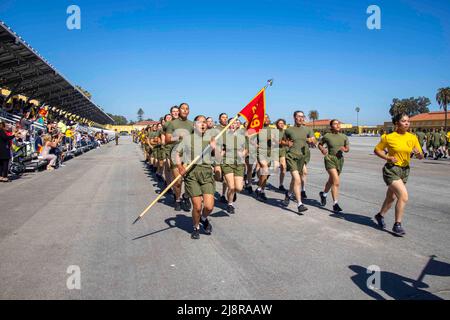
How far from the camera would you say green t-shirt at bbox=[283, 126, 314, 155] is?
7266mm

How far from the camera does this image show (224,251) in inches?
179

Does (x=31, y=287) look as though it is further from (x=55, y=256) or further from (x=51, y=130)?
(x=51, y=130)

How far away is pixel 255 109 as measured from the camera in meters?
6.56

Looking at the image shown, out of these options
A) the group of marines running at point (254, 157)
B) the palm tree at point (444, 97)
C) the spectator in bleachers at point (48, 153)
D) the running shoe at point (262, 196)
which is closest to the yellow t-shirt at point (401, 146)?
the group of marines running at point (254, 157)

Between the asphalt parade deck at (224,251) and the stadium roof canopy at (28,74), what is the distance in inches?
389

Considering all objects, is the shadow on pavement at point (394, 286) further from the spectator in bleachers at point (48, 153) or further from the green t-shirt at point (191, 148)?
the spectator in bleachers at point (48, 153)

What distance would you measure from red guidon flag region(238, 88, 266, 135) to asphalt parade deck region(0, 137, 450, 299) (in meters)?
1.80

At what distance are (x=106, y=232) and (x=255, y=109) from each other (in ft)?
11.5

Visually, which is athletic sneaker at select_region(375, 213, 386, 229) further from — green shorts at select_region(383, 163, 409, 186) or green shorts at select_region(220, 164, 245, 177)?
green shorts at select_region(220, 164, 245, 177)

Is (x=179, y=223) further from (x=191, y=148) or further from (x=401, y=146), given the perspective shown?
(x=401, y=146)

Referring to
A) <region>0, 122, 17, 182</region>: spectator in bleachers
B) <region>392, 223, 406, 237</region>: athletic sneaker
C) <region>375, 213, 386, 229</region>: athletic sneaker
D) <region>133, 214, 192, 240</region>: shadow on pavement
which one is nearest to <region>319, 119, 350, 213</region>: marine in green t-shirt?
<region>375, 213, 386, 229</region>: athletic sneaker

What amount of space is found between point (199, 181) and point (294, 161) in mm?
2696

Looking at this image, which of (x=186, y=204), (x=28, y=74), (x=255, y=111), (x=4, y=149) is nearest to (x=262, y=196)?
(x=186, y=204)
